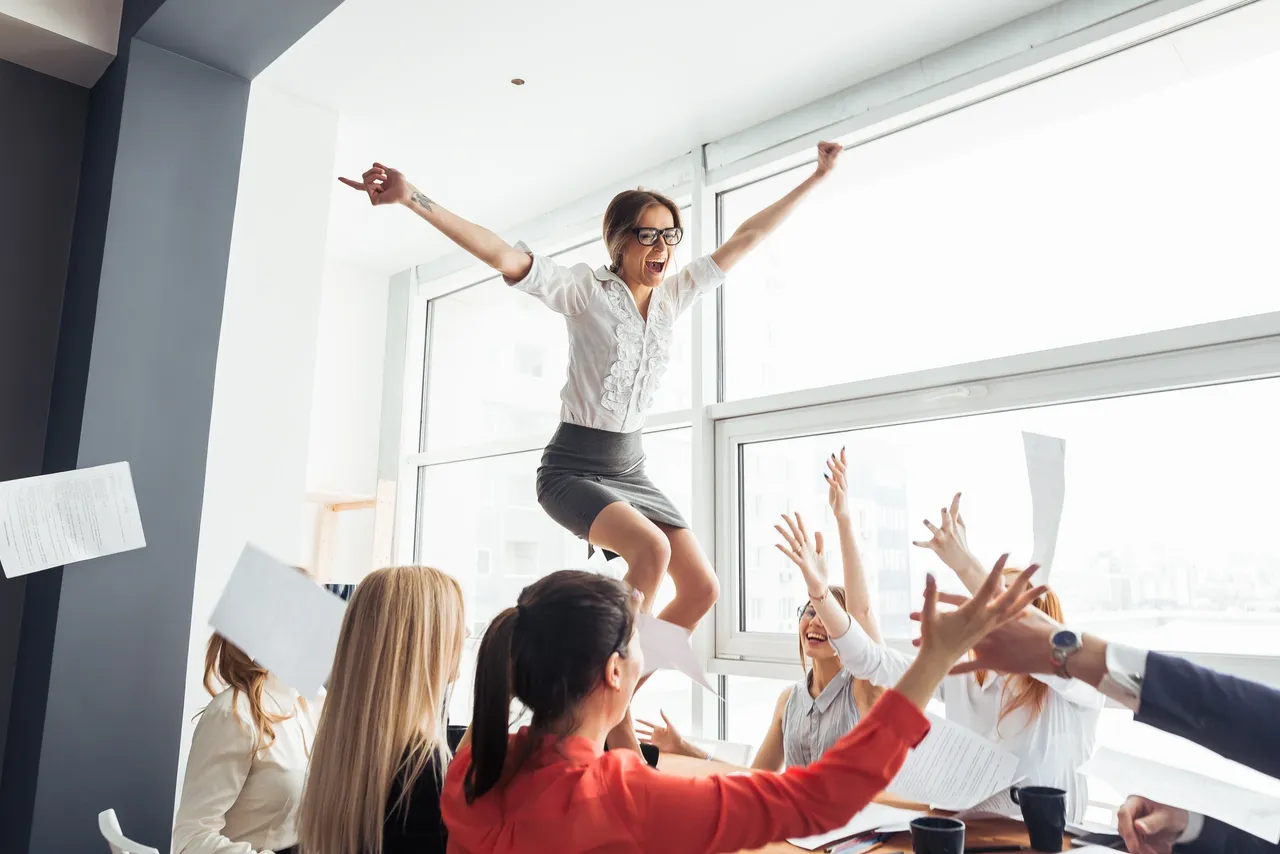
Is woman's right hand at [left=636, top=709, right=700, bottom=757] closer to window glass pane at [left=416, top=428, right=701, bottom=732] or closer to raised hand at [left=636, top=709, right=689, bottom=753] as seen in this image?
raised hand at [left=636, top=709, right=689, bottom=753]

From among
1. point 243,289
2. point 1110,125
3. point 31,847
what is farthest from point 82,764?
point 1110,125

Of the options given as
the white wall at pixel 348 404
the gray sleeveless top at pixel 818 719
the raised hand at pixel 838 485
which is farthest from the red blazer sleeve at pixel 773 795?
the white wall at pixel 348 404

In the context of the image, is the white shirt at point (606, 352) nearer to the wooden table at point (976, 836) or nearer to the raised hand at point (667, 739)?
the wooden table at point (976, 836)

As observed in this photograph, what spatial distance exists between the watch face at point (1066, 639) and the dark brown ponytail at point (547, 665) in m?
0.49

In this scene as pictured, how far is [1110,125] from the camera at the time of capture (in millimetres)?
2537

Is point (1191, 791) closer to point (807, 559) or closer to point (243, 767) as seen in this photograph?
point (807, 559)

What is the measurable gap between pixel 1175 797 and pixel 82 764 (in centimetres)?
215

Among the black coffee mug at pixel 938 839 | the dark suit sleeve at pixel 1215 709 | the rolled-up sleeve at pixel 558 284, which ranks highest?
the rolled-up sleeve at pixel 558 284

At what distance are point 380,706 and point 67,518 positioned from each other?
1.17 meters

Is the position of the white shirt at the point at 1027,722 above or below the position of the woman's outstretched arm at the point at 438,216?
below

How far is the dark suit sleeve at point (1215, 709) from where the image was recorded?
943 millimetres

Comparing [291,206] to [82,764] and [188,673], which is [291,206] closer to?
[188,673]

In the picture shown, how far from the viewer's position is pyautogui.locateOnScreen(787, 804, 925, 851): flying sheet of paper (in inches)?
51.1

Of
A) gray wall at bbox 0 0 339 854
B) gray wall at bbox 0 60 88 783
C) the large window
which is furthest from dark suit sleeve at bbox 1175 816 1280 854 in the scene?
gray wall at bbox 0 60 88 783
